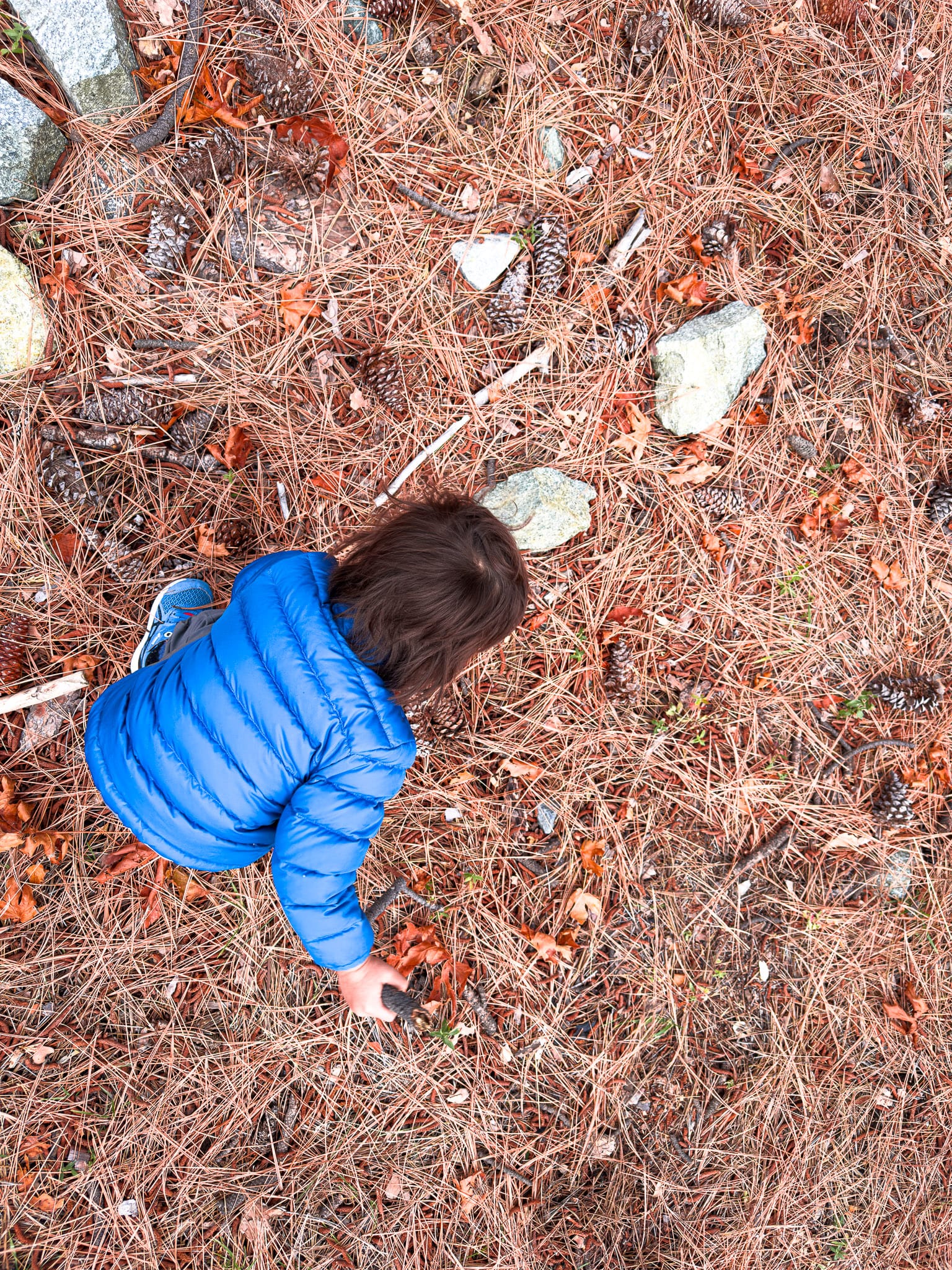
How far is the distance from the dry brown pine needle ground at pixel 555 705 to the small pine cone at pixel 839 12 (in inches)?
1.9

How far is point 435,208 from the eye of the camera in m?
2.38

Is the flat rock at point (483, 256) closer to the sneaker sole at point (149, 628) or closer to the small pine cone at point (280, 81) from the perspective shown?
the small pine cone at point (280, 81)

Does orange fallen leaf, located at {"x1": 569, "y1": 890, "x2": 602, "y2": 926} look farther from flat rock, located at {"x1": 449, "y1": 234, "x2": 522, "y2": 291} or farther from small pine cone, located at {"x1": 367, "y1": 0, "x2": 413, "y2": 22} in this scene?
small pine cone, located at {"x1": 367, "y1": 0, "x2": 413, "y2": 22}

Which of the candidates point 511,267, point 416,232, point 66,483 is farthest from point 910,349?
point 66,483

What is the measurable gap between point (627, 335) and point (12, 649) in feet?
7.86

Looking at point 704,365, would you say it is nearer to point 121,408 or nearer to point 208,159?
point 208,159

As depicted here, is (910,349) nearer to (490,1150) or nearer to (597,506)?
(597,506)

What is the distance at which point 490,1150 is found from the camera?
2.40 meters

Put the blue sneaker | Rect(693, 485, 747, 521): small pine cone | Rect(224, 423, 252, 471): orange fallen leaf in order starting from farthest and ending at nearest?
Rect(693, 485, 747, 521): small pine cone
Rect(224, 423, 252, 471): orange fallen leaf
the blue sneaker

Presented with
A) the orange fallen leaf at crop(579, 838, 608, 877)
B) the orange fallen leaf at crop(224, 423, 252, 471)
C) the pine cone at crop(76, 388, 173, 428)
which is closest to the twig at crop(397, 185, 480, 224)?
the orange fallen leaf at crop(224, 423, 252, 471)

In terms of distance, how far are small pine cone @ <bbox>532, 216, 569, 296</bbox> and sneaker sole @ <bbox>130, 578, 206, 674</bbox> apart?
1668 millimetres

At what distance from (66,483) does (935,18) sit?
3748mm

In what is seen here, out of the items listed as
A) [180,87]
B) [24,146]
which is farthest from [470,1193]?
[180,87]

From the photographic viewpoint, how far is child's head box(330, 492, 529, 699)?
5.25 feet
